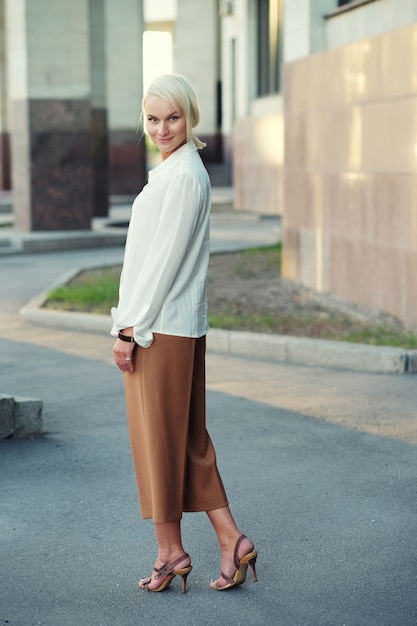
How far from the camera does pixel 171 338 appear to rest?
3.91m

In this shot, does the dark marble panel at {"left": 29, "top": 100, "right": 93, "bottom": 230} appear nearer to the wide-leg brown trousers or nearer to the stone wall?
the stone wall

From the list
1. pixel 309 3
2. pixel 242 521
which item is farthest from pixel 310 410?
pixel 309 3

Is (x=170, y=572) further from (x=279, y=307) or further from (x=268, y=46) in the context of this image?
(x=268, y=46)

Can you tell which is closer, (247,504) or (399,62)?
(247,504)

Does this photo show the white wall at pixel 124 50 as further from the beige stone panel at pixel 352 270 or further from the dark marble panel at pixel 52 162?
the beige stone panel at pixel 352 270

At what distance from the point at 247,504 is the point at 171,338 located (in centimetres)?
149

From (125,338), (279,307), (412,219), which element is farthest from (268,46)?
(125,338)

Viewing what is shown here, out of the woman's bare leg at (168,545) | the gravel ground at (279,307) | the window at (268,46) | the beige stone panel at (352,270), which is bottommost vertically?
the gravel ground at (279,307)

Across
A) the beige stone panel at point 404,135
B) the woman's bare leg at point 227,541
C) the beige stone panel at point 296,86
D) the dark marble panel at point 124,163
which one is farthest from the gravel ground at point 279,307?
the dark marble panel at point 124,163

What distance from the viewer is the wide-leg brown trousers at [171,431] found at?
3939 mm

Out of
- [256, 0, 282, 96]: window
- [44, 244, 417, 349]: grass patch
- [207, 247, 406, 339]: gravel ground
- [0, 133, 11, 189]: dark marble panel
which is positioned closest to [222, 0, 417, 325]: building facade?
[207, 247, 406, 339]: gravel ground

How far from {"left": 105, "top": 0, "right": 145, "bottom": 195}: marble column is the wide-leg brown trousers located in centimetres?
2214

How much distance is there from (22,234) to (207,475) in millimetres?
14410

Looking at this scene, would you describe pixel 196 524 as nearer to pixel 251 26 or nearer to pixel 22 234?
pixel 22 234
